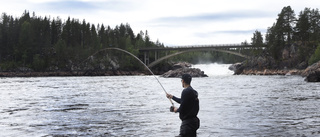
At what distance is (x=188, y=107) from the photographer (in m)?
9.73

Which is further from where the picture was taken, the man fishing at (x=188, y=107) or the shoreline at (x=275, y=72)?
the shoreline at (x=275, y=72)

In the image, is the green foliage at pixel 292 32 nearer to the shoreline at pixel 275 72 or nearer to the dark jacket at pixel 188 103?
the shoreline at pixel 275 72

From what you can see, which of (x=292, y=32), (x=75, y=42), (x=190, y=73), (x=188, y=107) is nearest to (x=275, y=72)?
(x=292, y=32)

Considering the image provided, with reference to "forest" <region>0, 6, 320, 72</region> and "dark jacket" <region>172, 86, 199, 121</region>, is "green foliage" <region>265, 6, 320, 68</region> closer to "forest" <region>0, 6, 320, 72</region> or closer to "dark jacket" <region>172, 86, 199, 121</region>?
"forest" <region>0, 6, 320, 72</region>

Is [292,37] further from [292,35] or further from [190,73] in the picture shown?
[190,73]

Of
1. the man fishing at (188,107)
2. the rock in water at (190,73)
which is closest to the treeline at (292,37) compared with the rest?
the rock in water at (190,73)

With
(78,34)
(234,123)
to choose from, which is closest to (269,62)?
(78,34)

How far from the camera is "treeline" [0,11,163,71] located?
391 ft

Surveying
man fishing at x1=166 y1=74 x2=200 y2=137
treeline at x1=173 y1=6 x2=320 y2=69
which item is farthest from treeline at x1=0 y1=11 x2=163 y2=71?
man fishing at x1=166 y1=74 x2=200 y2=137

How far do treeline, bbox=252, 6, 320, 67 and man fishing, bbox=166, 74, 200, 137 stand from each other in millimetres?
98244

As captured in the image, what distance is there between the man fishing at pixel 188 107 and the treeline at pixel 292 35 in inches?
3868

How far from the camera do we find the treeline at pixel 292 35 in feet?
339

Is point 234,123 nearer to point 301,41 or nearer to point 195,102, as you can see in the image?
point 195,102

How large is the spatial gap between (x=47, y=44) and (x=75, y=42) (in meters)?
14.3
